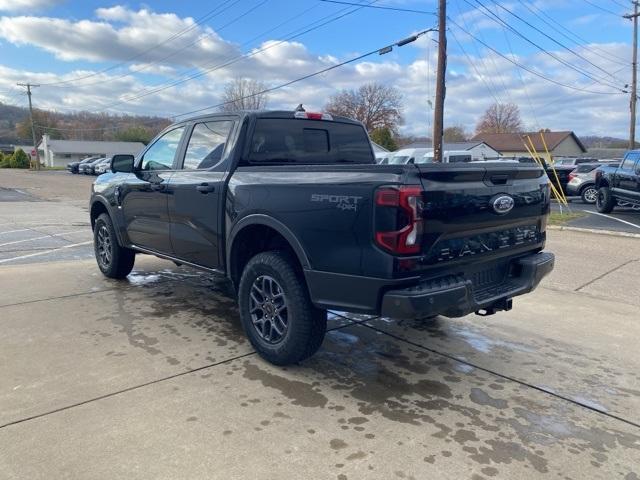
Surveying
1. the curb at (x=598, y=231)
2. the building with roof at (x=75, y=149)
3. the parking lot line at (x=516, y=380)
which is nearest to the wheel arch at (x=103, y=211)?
the parking lot line at (x=516, y=380)

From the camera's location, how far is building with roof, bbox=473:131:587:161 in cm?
6675

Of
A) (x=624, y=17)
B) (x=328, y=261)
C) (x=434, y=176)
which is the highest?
(x=624, y=17)

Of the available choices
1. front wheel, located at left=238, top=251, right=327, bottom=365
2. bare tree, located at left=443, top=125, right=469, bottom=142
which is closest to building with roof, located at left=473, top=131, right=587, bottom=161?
bare tree, located at left=443, top=125, right=469, bottom=142

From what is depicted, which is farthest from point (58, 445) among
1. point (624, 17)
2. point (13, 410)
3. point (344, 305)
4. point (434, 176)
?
point (624, 17)

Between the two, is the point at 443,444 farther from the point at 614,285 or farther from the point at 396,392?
the point at 614,285

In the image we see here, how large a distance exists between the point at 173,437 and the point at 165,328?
6.31ft

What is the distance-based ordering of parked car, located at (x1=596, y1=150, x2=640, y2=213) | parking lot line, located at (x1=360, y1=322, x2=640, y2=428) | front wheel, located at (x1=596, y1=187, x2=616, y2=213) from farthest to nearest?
1. front wheel, located at (x1=596, y1=187, x2=616, y2=213)
2. parked car, located at (x1=596, y1=150, x2=640, y2=213)
3. parking lot line, located at (x1=360, y1=322, x2=640, y2=428)

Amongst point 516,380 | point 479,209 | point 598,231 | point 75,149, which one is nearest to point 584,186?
point 598,231

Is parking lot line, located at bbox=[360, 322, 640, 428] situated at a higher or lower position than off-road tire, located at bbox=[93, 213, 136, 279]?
lower

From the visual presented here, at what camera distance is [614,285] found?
681cm

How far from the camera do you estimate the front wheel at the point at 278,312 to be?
11.7ft

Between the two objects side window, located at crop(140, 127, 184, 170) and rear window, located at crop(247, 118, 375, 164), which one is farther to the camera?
side window, located at crop(140, 127, 184, 170)

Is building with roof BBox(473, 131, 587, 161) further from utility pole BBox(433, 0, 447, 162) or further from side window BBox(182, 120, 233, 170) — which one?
side window BBox(182, 120, 233, 170)

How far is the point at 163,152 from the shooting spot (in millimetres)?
5324
